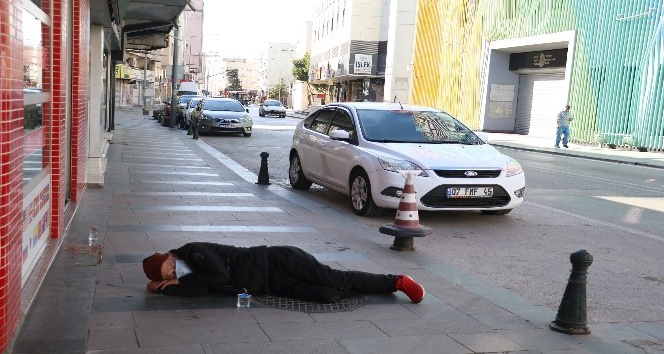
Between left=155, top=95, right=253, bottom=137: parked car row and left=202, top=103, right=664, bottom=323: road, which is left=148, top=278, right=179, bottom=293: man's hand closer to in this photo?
left=202, top=103, right=664, bottom=323: road

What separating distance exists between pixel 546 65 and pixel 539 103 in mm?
2245

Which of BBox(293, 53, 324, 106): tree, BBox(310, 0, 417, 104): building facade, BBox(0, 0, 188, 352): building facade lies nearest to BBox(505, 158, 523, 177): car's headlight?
BBox(0, 0, 188, 352): building facade

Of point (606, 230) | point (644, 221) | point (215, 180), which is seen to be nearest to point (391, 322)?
point (606, 230)

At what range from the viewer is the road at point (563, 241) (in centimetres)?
605

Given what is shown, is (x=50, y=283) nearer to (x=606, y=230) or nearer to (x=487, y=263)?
(x=487, y=263)

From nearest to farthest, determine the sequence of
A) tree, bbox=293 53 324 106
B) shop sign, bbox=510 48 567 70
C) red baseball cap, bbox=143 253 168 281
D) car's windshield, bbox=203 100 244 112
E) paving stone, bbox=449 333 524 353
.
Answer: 1. paving stone, bbox=449 333 524 353
2. red baseball cap, bbox=143 253 168 281
3. car's windshield, bbox=203 100 244 112
4. shop sign, bbox=510 48 567 70
5. tree, bbox=293 53 324 106

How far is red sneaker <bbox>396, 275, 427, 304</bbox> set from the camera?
521 centimetres

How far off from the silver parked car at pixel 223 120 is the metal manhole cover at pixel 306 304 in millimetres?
21654

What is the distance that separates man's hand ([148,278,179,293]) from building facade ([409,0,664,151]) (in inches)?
1029

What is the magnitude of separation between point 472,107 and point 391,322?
129 feet

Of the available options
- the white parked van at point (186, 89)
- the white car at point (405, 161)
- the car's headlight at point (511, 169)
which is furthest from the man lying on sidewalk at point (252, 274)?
the white parked van at point (186, 89)

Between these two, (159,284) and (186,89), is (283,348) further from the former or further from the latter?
(186,89)

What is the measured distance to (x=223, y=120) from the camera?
86.3 feet

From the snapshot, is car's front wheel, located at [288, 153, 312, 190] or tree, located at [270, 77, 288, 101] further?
tree, located at [270, 77, 288, 101]
